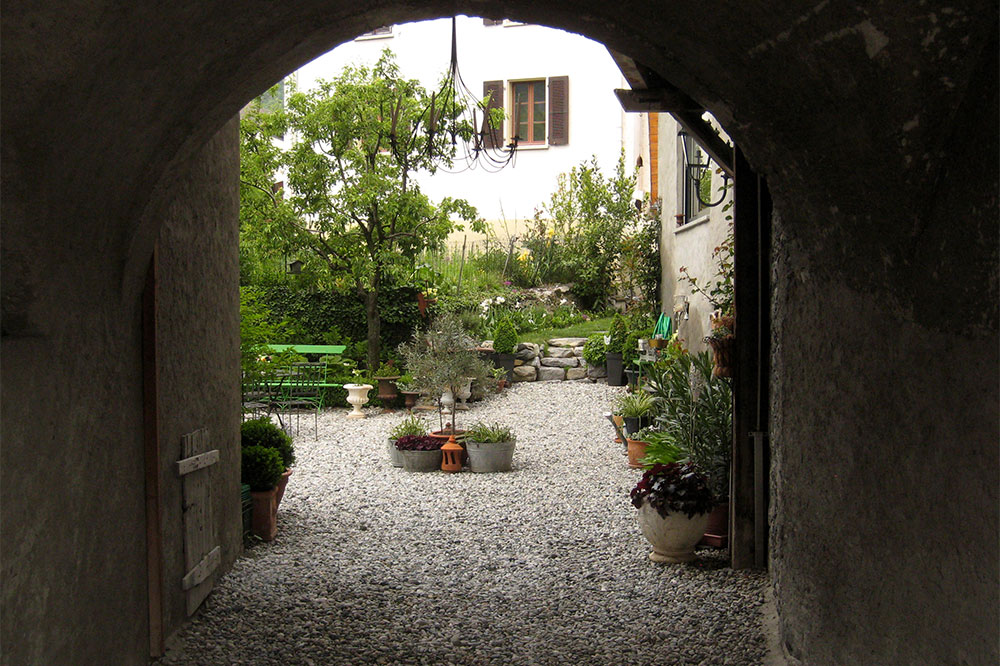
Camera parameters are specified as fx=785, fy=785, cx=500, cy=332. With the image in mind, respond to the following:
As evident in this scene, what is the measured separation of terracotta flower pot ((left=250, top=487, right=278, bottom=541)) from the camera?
585 cm

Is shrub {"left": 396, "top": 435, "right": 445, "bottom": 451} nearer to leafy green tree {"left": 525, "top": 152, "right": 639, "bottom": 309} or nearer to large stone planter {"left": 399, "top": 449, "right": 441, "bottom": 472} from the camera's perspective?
large stone planter {"left": 399, "top": 449, "right": 441, "bottom": 472}

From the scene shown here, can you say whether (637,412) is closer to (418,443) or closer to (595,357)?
(418,443)

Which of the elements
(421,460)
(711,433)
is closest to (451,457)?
(421,460)

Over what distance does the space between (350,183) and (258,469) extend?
313 inches

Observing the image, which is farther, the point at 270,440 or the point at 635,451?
the point at 635,451

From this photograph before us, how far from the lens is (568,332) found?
15.5 m

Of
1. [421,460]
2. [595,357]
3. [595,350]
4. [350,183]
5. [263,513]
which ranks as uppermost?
[350,183]

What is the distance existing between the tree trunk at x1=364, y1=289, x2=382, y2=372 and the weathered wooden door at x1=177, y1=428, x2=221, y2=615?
28.1 ft

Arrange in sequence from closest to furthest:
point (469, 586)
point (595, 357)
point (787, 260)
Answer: point (787, 260)
point (469, 586)
point (595, 357)

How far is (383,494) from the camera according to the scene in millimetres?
7555

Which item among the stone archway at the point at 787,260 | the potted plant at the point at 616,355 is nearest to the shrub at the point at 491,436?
the stone archway at the point at 787,260

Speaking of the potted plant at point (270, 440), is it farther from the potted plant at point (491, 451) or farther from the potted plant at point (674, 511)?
the potted plant at point (674, 511)

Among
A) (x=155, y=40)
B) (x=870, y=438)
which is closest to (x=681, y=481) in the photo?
Result: (x=870, y=438)

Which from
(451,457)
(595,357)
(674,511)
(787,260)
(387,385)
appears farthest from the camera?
(595,357)
